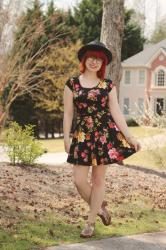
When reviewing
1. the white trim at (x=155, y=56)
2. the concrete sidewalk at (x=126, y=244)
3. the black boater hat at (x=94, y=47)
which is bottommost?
the concrete sidewalk at (x=126, y=244)

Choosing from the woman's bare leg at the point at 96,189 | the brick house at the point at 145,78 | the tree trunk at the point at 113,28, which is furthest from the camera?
the brick house at the point at 145,78

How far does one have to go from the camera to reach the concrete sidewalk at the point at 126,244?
5266 millimetres

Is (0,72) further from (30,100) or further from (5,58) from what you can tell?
(30,100)

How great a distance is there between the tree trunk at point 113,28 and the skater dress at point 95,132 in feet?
19.1

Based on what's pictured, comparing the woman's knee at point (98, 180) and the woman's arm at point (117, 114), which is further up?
the woman's arm at point (117, 114)

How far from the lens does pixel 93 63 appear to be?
18.0 feet

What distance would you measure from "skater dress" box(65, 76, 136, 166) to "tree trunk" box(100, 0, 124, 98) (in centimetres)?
583

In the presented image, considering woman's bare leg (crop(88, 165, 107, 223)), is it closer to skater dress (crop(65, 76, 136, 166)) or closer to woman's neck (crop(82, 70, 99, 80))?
skater dress (crop(65, 76, 136, 166))

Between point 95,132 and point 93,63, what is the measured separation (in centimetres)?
71

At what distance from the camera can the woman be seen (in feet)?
17.8

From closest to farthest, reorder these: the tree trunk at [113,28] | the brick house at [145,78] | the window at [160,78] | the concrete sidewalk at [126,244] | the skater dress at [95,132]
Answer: the concrete sidewalk at [126,244], the skater dress at [95,132], the tree trunk at [113,28], the brick house at [145,78], the window at [160,78]

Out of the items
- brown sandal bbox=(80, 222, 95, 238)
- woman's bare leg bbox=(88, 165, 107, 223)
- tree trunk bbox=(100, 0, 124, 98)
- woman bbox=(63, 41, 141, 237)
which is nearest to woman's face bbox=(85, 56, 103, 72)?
woman bbox=(63, 41, 141, 237)

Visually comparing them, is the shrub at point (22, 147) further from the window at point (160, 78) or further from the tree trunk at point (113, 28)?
the window at point (160, 78)

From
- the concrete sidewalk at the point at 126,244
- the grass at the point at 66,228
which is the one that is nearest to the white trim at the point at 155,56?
the grass at the point at 66,228
